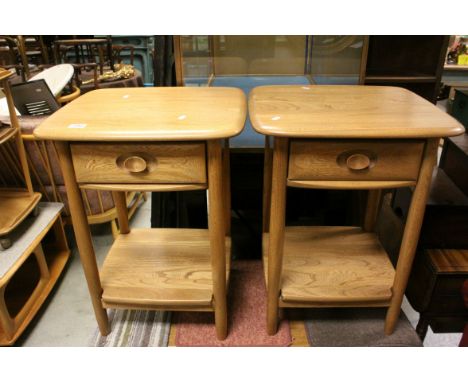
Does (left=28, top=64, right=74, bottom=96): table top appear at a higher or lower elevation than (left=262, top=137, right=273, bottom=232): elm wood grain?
higher

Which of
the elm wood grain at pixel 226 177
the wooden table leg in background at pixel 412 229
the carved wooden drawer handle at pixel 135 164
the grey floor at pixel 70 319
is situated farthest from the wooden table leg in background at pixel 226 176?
the grey floor at pixel 70 319

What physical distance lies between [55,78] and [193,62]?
758mm

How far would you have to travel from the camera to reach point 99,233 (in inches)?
71.5

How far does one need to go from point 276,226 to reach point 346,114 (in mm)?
284

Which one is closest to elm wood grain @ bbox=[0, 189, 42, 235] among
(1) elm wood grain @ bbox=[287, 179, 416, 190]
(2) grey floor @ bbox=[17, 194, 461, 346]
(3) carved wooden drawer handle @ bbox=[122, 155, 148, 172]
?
(2) grey floor @ bbox=[17, 194, 461, 346]

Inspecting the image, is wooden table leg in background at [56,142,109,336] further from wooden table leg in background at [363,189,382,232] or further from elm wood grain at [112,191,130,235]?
wooden table leg in background at [363,189,382,232]

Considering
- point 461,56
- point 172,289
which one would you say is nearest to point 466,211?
point 172,289

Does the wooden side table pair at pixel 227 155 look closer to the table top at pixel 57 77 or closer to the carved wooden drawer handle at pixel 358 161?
the carved wooden drawer handle at pixel 358 161

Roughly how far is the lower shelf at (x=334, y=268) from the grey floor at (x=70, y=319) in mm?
408

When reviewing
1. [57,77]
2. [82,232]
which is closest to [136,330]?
[82,232]

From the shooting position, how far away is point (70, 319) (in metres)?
1.31

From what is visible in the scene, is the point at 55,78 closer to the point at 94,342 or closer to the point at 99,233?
the point at 99,233

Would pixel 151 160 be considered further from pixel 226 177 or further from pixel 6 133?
pixel 6 133

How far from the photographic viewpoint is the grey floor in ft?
4.01
